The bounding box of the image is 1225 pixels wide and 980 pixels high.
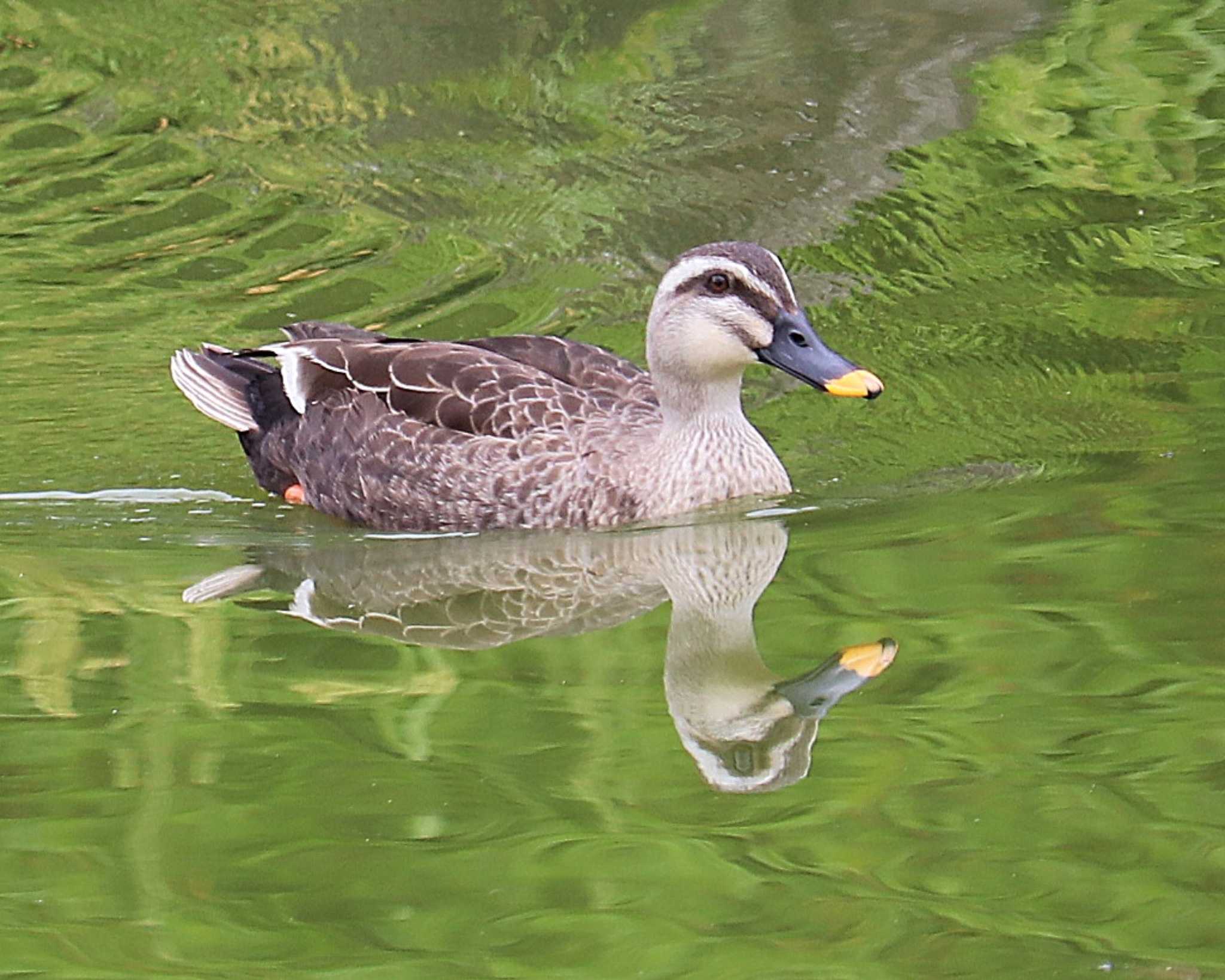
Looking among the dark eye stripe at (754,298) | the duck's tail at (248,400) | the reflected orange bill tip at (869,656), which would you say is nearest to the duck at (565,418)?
the dark eye stripe at (754,298)

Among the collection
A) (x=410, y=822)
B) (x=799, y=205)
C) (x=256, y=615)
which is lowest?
(x=799, y=205)

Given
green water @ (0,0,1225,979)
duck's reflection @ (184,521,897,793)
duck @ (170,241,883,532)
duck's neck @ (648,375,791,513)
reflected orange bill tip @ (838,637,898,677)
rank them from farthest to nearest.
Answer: duck's neck @ (648,375,791,513), duck @ (170,241,883,532), reflected orange bill tip @ (838,637,898,677), duck's reflection @ (184,521,897,793), green water @ (0,0,1225,979)

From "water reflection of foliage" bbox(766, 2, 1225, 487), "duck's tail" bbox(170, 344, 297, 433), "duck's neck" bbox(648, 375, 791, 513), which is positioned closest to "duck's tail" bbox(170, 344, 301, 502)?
"duck's tail" bbox(170, 344, 297, 433)

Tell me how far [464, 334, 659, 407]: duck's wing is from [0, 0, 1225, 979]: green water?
882 mm

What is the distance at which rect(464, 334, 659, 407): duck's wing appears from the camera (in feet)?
32.8

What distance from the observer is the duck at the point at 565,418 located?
365 inches

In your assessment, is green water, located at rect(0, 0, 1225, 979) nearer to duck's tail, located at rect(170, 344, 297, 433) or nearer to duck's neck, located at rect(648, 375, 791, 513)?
duck's neck, located at rect(648, 375, 791, 513)

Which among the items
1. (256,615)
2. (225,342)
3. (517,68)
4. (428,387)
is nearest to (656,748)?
(256,615)

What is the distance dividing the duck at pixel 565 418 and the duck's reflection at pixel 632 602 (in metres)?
0.19

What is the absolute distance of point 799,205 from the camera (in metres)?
13.2

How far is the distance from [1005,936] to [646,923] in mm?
832

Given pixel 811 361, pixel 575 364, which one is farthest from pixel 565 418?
pixel 811 361

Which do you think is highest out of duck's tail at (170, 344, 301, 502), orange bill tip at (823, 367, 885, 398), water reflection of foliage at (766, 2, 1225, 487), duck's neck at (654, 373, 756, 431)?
orange bill tip at (823, 367, 885, 398)

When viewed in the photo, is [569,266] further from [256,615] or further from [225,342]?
[256,615]
